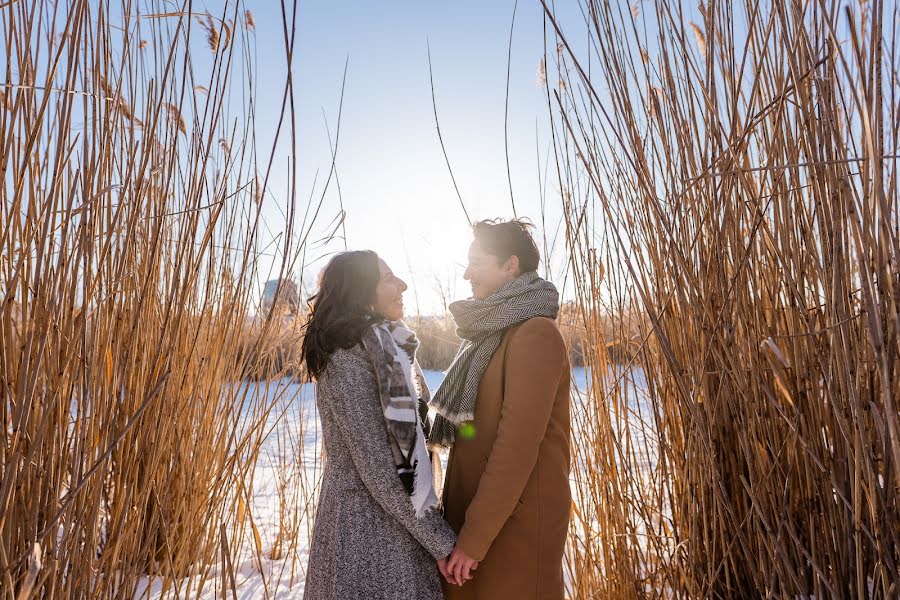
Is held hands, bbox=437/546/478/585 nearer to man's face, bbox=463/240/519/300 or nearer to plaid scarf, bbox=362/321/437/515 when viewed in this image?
plaid scarf, bbox=362/321/437/515

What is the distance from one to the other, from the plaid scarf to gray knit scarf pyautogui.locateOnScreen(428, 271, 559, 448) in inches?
4.0

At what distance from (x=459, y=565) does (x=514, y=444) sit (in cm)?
26

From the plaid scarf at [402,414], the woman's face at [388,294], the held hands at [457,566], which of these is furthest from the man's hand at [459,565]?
the woman's face at [388,294]

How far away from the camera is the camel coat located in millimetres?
1077

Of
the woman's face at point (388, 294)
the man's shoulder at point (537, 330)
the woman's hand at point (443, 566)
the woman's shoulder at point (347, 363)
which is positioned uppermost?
the woman's face at point (388, 294)

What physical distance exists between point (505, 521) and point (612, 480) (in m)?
0.34

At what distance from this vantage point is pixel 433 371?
291 inches

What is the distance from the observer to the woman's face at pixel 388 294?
1.28 m

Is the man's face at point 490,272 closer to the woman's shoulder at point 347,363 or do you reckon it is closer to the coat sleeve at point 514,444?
the coat sleeve at point 514,444

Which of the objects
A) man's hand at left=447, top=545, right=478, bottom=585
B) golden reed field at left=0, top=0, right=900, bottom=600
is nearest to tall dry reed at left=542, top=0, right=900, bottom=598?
golden reed field at left=0, top=0, right=900, bottom=600

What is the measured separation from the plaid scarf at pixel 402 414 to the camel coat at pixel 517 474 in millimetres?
101

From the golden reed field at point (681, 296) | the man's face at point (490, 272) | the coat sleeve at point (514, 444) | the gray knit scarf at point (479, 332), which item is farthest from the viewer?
the man's face at point (490, 272)

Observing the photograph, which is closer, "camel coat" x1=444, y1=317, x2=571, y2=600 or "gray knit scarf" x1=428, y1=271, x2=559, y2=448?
"camel coat" x1=444, y1=317, x2=571, y2=600

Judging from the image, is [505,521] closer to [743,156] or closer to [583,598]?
[583,598]
